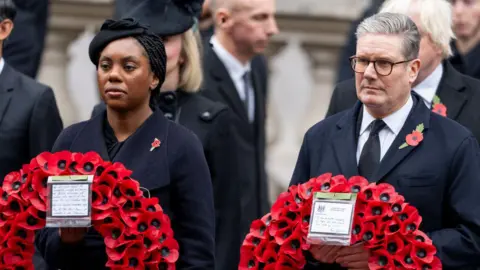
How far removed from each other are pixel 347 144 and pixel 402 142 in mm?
222

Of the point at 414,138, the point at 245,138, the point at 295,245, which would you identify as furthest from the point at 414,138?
the point at 245,138

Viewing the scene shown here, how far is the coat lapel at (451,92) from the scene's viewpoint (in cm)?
895

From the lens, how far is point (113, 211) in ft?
24.5

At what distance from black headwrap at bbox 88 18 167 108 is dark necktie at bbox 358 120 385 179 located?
865 millimetres

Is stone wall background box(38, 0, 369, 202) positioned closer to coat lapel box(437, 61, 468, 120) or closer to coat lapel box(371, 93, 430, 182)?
coat lapel box(437, 61, 468, 120)

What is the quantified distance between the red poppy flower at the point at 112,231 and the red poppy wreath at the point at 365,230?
540mm

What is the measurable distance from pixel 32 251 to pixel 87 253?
0.27 m

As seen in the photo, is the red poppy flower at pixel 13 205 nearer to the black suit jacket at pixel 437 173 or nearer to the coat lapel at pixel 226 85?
→ the black suit jacket at pixel 437 173

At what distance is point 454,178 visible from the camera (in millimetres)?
7719

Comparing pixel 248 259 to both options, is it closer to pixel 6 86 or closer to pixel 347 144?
pixel 347 144

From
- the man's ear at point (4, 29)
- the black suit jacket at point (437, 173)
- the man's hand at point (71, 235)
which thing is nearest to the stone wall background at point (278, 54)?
the man's ear at point (4, 29)

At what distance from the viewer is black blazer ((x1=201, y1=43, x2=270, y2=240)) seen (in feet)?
33.7

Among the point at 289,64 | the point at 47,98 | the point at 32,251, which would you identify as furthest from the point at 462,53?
the point at 289,64

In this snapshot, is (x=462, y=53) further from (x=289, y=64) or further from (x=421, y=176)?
(x=289, y=64)
